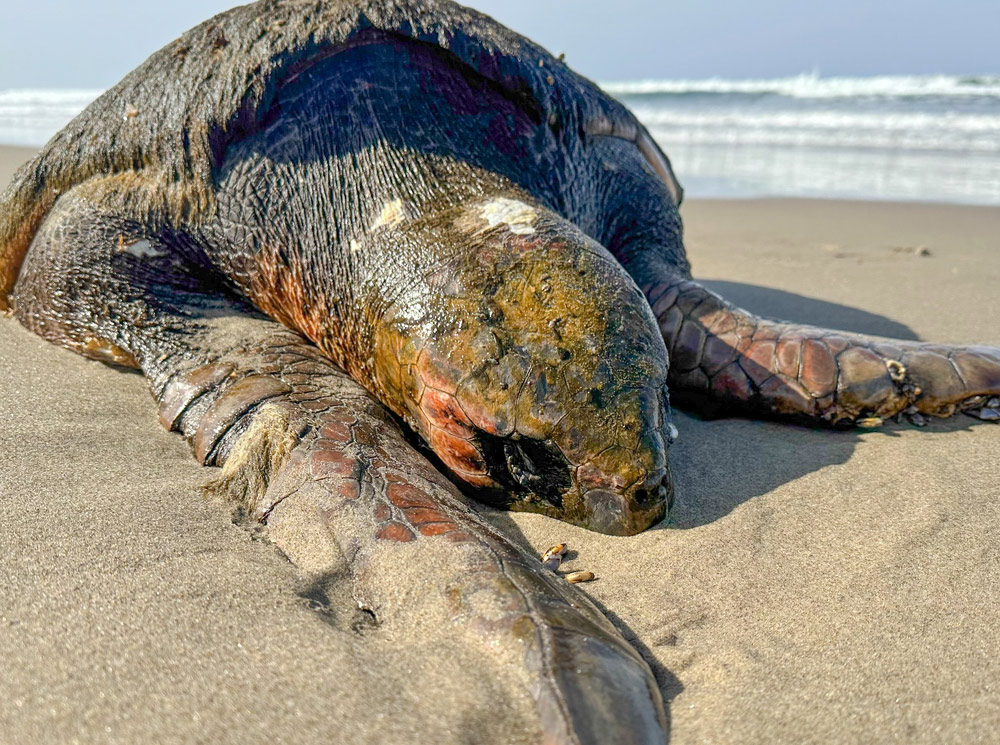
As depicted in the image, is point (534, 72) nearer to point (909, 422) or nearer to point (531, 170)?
point (531, 170)

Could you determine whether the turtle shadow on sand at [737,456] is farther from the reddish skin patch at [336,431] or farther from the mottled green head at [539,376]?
the reddish skin patch at [336,431]

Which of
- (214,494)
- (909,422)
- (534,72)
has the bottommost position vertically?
(909,422)

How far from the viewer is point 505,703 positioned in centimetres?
161

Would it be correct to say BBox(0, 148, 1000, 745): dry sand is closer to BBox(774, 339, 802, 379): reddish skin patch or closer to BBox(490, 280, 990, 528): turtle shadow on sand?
BBox(490, 280, 990, 528): turtle shadow on sand

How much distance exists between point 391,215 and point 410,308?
539 millimetres

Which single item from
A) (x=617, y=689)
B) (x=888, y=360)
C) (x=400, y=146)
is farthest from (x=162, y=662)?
(x=888, y=360)

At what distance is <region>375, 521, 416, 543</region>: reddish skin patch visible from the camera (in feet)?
6.79

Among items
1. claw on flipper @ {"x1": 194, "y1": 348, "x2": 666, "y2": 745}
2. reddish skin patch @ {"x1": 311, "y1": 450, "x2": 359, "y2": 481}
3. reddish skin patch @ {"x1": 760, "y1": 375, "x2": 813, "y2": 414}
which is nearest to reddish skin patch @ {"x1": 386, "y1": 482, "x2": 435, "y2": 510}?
claw on flipper @ {"x1": 194, "y1": 348, "x2": 666, "y2": 745}

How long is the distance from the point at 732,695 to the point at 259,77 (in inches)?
110

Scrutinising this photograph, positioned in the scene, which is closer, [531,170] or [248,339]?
[248,339]

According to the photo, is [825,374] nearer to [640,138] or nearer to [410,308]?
[410,308]

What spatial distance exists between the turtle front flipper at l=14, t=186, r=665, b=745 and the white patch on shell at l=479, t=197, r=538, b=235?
2.46 ft

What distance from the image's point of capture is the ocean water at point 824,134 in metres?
11.3

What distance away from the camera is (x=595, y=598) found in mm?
2129
